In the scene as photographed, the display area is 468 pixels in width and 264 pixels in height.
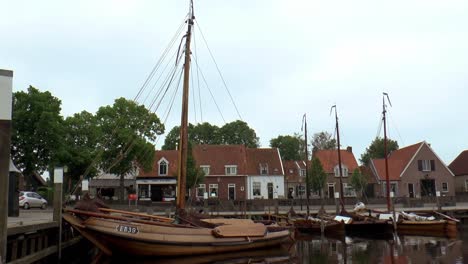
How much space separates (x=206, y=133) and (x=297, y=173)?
26.7 metres

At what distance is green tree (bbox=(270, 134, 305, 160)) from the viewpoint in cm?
9262

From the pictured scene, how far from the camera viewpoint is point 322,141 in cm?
9269

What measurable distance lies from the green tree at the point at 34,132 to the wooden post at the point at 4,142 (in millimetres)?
32348

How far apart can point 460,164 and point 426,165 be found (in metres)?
9.82

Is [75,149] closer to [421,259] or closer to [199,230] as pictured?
[199,230]

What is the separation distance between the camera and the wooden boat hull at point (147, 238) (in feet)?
62.8

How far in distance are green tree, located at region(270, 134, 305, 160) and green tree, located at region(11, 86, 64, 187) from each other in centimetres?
5778

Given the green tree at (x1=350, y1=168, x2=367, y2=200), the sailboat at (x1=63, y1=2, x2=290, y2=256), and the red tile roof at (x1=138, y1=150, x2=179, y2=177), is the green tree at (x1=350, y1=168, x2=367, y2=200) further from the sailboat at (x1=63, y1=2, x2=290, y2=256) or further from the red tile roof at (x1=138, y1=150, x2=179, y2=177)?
the sailboat at (x1=63, y1=2, x2=290, y2=256)

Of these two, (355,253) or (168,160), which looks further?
(168,160)

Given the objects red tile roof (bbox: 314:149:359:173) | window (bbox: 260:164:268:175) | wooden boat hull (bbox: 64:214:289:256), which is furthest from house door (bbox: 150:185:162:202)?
wooden boat hull (bbox: 64:214:289:256)

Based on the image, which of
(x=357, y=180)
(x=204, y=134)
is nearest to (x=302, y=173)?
(x=357, y=180)

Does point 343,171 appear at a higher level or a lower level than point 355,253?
higher

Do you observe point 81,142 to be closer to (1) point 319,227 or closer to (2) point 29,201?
(2) point 29,201

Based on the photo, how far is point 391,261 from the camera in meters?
20.4
